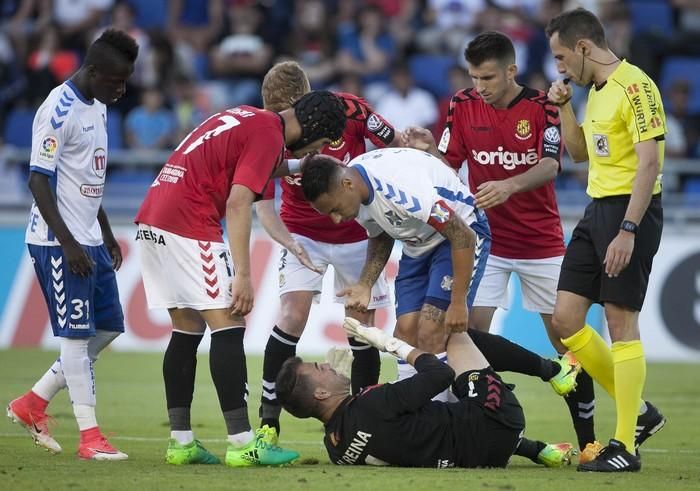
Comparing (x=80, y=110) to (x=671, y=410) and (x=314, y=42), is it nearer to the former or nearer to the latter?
(x=671, y=410)

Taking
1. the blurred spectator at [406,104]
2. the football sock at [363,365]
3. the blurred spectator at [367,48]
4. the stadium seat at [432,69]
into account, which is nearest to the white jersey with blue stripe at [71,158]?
the football sock at [363,365]

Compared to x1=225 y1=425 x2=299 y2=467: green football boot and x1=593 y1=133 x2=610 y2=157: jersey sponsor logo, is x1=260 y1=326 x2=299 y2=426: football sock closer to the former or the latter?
x1=225 y1=425 x2=299 y2=467: green football boot

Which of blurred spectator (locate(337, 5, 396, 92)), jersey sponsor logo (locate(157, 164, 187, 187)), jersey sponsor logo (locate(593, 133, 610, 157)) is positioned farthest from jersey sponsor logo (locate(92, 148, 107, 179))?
blurred spectator (locate(337, 5, 396, 92))

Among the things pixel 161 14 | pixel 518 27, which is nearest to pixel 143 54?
pixel 161 14

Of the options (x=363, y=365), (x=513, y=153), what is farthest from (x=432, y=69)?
(x=363, y=365)

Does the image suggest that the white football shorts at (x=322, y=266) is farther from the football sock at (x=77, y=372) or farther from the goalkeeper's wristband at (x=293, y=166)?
the football sock at (x=77, y=372)

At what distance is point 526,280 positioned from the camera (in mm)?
9008

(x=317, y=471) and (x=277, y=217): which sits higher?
(x=277, y=217)

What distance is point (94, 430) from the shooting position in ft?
25.4

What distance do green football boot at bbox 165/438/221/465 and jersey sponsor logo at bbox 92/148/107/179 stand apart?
1815 mm

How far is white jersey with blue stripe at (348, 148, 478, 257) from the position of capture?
24.0 feet

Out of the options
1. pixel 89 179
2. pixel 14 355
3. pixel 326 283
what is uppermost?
pixel 89 179

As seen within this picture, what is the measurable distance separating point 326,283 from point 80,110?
280 inches

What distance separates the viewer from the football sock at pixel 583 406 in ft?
27.1
